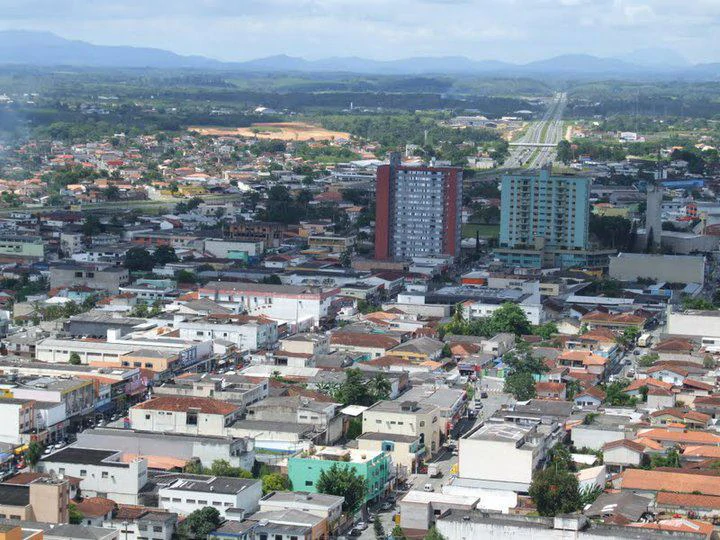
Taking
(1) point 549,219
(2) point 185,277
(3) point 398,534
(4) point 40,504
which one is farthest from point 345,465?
(1) point 549,219

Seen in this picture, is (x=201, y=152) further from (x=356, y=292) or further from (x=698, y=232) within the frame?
(x=356, y=292)

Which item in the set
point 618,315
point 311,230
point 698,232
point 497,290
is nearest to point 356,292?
point 497,290

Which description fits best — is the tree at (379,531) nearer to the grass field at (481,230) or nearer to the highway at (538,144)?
the grass field at (481,230)

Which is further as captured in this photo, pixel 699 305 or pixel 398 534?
pixel 699 305

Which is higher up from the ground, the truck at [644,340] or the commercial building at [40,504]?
the commercial building at [40,504]

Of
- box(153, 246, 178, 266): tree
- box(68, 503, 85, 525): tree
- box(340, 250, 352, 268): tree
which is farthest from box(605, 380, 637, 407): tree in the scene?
box(153, 246, 178, 266): tree

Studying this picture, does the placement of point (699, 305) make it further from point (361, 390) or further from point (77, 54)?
point (77, 54)

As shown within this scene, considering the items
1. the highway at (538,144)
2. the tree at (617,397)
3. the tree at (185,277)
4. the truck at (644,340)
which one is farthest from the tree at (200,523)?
the highway at (538,144)
